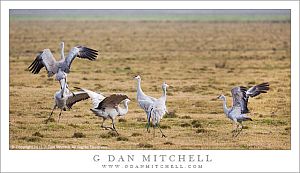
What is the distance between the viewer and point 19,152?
54.0 feet

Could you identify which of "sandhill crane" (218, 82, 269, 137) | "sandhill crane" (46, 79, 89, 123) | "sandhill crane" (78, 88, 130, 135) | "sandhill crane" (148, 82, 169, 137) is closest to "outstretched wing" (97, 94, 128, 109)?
"sandhill crane" (78, 88, 130, 135)

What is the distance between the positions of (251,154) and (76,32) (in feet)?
112

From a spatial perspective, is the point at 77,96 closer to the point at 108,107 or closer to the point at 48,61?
the point at 108,107

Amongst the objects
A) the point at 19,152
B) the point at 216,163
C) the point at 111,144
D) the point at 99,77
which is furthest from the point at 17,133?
the point at 99,77

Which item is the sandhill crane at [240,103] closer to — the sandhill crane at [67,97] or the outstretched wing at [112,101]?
the outstretched wing at [112,101]

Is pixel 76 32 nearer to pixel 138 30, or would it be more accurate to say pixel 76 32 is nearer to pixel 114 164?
pixel 138 30

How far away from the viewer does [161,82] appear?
84.4ft

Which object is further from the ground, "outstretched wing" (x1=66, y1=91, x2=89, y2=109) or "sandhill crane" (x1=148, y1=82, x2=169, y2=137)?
"outstretched wing" (x1=66, y1=91, x2=89, y2=109)

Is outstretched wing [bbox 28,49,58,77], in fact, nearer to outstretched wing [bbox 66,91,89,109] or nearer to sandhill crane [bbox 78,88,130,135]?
outstretched wing [bbox 66,91,89,109]

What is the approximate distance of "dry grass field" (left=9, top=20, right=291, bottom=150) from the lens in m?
17.2

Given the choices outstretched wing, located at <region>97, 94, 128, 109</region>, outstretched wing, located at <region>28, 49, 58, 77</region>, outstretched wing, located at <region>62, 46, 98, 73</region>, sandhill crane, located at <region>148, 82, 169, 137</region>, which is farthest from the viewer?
outstretched wing, located at <region>28, 49, 58, 77</region>

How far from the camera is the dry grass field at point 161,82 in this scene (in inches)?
677

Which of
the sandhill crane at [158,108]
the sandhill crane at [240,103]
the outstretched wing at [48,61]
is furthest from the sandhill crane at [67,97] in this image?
the sandhill crane at [240,103]

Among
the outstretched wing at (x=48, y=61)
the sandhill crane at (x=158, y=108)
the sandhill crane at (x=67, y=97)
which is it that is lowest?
the sandhill crane at (x=158, y=108)
